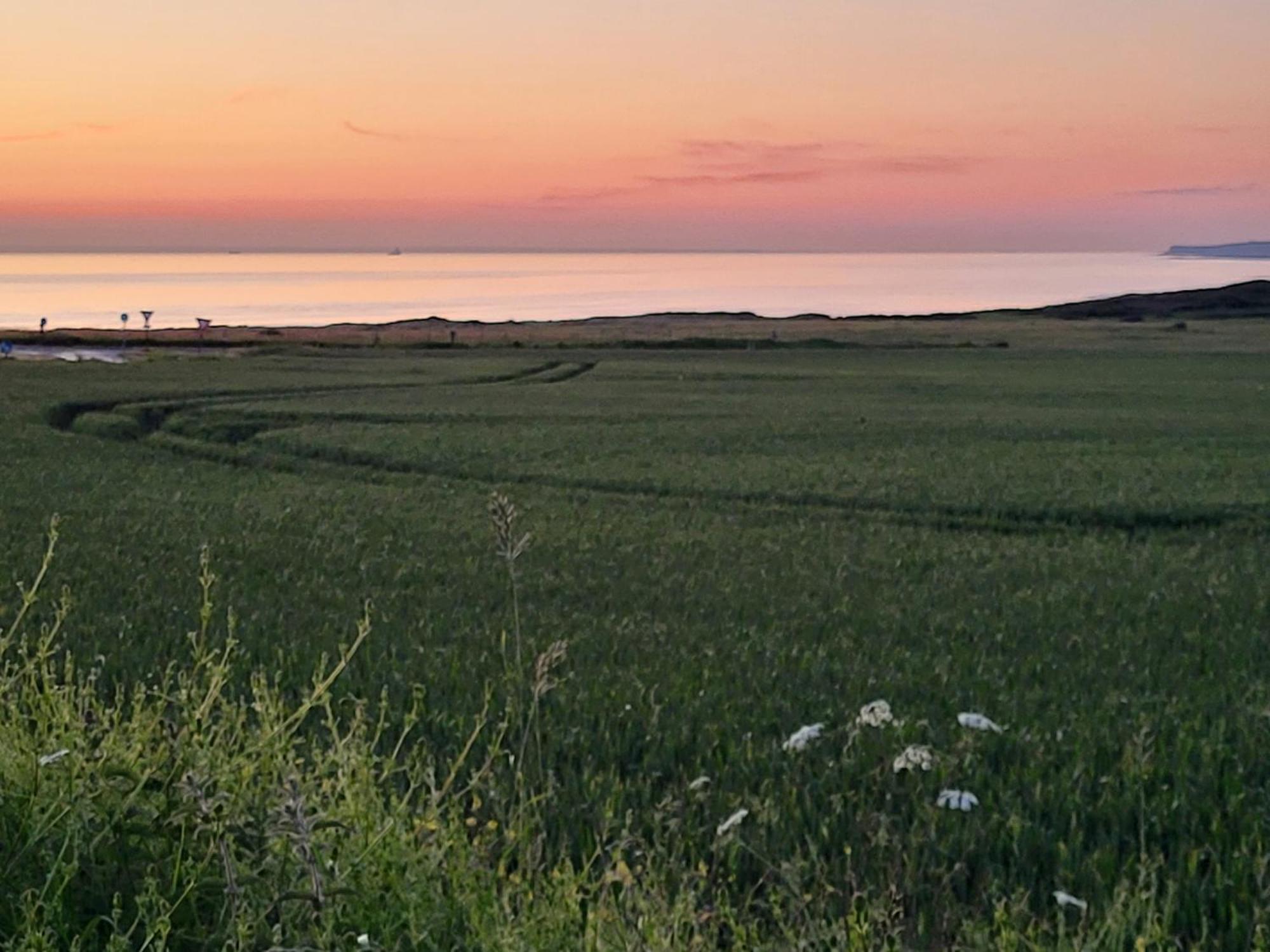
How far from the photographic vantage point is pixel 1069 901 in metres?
5.35

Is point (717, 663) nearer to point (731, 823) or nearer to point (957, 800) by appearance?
point (957, 800)

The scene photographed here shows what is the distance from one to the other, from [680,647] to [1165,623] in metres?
4.37

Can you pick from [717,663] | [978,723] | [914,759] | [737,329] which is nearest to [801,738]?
[914,759]

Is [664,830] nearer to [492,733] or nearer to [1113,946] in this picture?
[492,733]

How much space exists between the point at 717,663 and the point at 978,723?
2571mm

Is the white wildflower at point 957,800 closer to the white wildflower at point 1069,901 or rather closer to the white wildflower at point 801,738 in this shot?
the white wildflower at point 1069,901

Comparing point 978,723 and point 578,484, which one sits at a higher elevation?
point 978,723

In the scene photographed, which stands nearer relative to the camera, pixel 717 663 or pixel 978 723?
pixel 978 723

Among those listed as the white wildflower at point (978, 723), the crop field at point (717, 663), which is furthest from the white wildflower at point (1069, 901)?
the white wildflower at point (978, 723)

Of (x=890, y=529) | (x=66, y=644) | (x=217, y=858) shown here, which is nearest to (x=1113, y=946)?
(x=217, y=858)

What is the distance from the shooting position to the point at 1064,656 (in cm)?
1042

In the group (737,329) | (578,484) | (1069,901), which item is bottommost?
(578,484)

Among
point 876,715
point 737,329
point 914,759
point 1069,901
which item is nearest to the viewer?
point 1069,901

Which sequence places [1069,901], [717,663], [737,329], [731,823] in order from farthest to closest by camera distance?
[737,329] < [717,663] < [731,823] < [1069,901]
